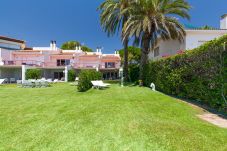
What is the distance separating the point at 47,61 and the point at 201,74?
43662mm

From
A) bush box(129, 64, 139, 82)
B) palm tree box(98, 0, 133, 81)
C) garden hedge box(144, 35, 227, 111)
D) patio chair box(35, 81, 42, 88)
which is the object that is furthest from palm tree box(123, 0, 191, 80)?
bush box(129, 64, 139, 82)

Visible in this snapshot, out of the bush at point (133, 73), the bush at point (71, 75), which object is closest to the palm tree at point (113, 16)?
the bush at point (133, 73)

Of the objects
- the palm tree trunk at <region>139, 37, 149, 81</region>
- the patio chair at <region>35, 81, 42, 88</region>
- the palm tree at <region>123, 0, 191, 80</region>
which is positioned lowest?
the patio chair at <region>35, 81, 42, 88</region>

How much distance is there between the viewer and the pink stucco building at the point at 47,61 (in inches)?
1811

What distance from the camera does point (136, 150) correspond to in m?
4.82

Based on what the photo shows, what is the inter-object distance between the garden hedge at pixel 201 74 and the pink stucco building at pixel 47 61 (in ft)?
114

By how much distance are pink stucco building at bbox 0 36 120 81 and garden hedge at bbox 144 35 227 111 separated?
3469 cm

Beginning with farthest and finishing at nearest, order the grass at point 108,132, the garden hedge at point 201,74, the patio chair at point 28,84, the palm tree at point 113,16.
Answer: the palm tree at point 113,16, the patio chair at point 28,84, the garden hedge at point 201,74, the grass at point 108,132

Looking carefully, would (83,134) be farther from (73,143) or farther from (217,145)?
(217,145)

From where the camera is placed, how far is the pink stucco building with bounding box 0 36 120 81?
46.0 m

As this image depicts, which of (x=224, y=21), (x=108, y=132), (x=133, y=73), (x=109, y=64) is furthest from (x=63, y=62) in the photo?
(x=108, y=132)

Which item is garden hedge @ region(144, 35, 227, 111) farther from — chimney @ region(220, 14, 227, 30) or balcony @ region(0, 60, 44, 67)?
balcony @ region(0, 60, 44, 67)

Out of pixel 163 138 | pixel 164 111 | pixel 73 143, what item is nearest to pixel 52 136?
pixel 73 143

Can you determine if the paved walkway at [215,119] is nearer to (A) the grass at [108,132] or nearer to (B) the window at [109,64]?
(A) the grass at [108,132]
